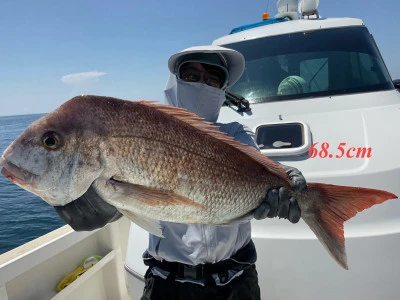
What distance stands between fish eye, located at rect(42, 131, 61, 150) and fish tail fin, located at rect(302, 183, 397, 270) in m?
1.34

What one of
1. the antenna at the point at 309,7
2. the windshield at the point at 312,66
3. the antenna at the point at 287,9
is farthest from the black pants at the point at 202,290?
the antenna at the point at 287,9

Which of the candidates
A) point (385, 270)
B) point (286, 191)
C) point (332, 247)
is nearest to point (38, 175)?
point (286, 191)

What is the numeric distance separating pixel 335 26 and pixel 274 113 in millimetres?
1741

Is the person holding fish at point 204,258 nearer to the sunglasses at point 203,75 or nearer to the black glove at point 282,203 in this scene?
the black glove at point 282,203

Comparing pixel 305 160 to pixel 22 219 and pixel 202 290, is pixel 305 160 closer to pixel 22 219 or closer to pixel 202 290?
pixel 202 290

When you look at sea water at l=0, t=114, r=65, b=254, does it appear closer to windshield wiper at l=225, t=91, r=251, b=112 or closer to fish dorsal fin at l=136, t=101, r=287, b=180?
windshield wiper at l=225, t=91, r=251, b=112

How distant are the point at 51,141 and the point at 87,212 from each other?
404 mm

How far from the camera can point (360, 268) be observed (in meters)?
2.15

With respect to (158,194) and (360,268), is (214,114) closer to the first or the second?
(158,194)

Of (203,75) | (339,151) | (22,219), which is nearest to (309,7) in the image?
(339,151)

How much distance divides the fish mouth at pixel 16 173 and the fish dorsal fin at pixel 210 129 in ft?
2.01

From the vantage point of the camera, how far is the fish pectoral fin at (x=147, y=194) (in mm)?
1479

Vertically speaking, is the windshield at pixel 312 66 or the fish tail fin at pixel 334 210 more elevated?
the windshield at pixel 312 66

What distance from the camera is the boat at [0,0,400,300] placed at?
221 centimetres
